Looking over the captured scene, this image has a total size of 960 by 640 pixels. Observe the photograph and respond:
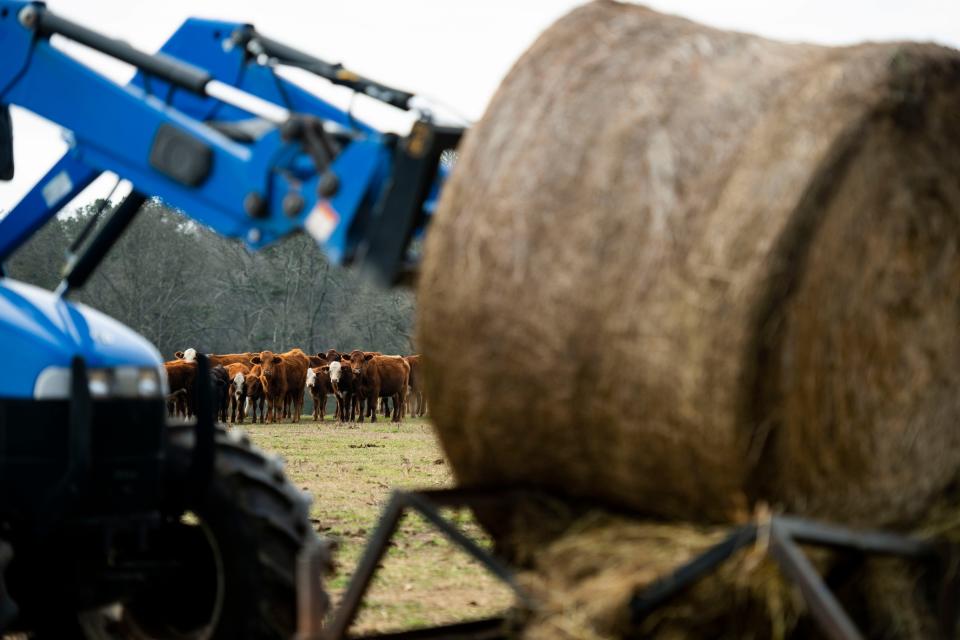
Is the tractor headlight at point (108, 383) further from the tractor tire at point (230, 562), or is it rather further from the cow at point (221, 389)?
the cow at point (221, 389)

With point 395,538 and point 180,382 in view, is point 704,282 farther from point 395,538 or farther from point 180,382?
point 180,382

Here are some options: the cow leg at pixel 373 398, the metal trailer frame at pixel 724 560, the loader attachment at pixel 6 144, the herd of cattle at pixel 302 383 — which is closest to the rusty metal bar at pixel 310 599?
the metal trailer frame at pixel 724 560

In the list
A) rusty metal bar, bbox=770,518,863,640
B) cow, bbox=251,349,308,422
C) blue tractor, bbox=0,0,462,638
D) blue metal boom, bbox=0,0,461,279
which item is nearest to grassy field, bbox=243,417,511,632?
blue tractor, bbox=0,0,462,638

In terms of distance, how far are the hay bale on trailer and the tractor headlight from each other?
1269 mm

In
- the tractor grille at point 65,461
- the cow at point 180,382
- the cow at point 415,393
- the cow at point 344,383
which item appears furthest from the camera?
the cow at point 415,393

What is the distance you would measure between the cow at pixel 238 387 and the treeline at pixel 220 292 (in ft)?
44.7

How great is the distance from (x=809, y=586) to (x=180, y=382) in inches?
1174

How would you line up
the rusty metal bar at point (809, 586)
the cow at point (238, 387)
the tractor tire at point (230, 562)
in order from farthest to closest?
the cow at point (238, 387) → the tractor tire at point (230, 562) → the rusty metal bar at point (809, 586)

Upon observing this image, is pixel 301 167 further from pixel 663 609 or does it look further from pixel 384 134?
pixel 663 609

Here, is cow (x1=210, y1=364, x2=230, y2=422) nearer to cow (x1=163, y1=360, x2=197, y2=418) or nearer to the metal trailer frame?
cow (x1=163, y1=360, x2=197, y2=418)

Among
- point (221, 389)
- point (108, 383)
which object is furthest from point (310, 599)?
point (221, 389)

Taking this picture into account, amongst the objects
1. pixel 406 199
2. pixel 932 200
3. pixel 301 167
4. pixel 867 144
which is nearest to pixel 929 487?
pixel 932 200

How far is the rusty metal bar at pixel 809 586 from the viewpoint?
428 cm

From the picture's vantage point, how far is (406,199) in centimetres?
527
